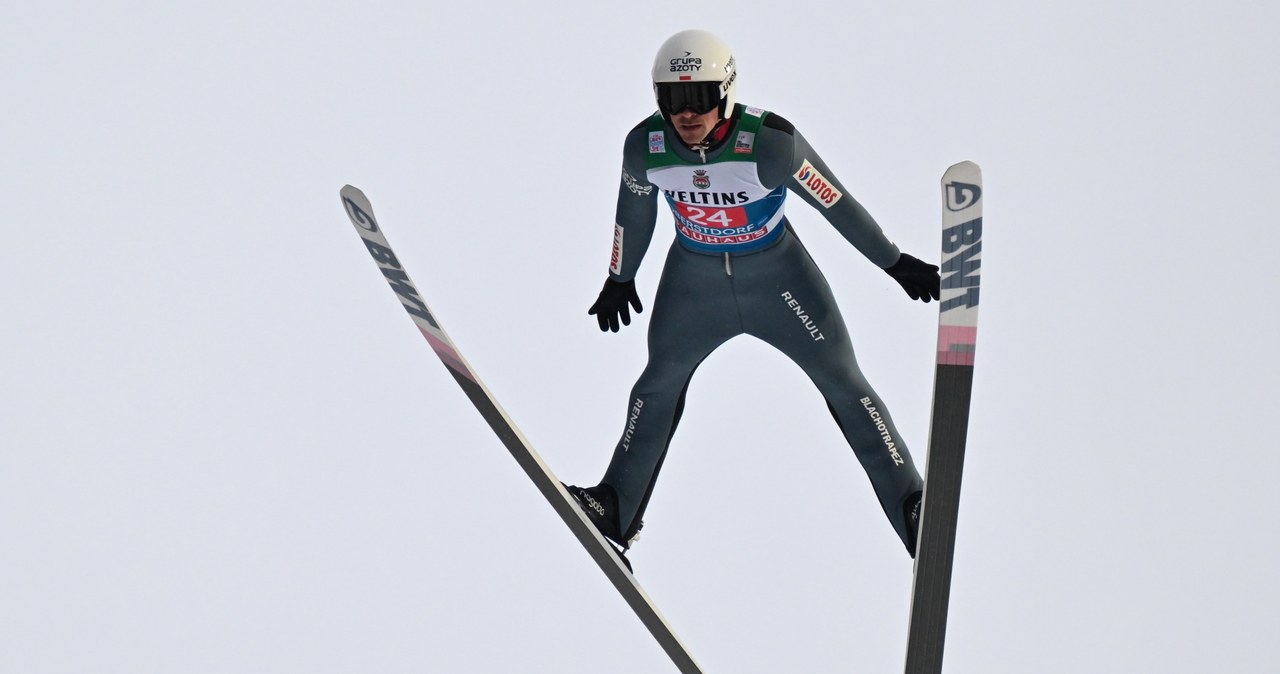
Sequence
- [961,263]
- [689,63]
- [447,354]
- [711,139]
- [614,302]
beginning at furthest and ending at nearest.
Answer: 1. [614,302]
2. [447,354]
3. [711,139]
4. [689,63]
5. [961,263]

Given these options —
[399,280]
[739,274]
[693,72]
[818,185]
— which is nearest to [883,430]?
[739,274]

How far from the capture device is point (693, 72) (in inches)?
136

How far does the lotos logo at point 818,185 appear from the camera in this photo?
3.62 m

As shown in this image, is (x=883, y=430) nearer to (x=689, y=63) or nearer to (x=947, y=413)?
(x=947, y=413)

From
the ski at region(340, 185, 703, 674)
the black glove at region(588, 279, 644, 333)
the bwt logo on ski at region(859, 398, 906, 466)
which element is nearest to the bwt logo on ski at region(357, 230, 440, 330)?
the ski at region(340, 185, 703, 674)

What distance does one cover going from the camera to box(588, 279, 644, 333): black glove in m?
4.03

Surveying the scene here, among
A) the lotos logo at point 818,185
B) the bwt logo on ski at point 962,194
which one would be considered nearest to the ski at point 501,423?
the lotos logo at point 818,185

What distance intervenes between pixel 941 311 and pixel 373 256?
4.38ft

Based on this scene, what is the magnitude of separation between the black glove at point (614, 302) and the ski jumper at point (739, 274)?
4cm

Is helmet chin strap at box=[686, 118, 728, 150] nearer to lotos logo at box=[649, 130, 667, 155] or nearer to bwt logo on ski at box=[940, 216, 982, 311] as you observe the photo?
lotos logo at box=[649, 130, 667, 155]

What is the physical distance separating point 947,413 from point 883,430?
455mm

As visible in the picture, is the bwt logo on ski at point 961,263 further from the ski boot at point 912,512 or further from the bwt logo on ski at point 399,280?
the bwt logo on ski at point 399,280

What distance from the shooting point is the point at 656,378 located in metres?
4.01

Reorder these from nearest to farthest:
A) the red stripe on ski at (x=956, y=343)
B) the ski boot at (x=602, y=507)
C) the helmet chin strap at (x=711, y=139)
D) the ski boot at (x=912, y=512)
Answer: the red stripe on ski at (x=956, y=343) < the helmet chin strap at (x=711, y=139) < the ski boot at (x=912, y=512) < the ski boot at (x=602, y=507)
